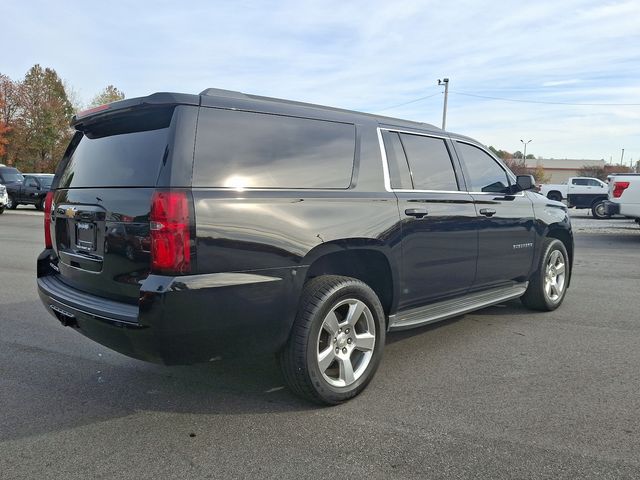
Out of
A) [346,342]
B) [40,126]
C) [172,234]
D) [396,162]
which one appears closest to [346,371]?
[346,342]

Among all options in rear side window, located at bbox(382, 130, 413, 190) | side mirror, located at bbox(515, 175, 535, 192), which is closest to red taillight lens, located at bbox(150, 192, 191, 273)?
rear side window, located at bbox(382, 130, 413, 190)

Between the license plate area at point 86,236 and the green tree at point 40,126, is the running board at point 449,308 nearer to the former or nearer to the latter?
the license plate area at point 86,236

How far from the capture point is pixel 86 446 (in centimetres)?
290

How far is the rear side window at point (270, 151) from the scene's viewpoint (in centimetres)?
298

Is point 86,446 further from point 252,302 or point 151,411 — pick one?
point 252,302

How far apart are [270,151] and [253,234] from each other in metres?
0.58

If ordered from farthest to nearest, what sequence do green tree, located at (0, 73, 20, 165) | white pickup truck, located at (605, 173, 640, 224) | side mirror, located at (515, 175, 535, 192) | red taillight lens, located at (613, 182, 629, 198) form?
green tree, located at (0, 73, 20, 165)
red taillight lens, located at (613, 182, 629, 198)
white pickup truck, located at (605, 173, 640, 224)
side mirror, located at (515, 175, 535, 192)

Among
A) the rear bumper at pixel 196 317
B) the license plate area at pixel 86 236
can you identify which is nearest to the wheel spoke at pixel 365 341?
the rear bumper at pixel 196 317

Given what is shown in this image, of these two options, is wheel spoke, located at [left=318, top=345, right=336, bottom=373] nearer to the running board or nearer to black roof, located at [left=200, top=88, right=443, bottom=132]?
the running board

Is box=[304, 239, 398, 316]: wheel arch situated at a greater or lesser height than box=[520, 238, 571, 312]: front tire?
greater

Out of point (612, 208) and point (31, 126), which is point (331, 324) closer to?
point (612, 208)

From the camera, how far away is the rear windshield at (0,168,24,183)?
23.3 m

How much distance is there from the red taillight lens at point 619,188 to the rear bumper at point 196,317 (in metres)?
12.4

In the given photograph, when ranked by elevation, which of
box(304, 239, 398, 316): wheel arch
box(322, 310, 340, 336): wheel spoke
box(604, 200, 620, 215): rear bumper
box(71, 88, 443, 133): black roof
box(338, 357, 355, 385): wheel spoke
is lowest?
box(338, 357, 355, 385): wheel spoke
